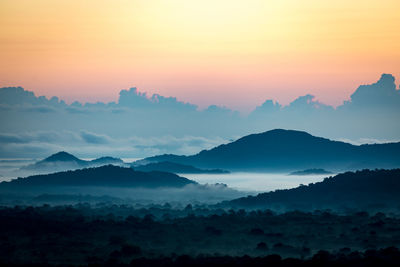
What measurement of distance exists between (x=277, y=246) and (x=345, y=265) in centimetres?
3578

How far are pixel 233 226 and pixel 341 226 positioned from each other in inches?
1237

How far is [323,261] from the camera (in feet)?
343

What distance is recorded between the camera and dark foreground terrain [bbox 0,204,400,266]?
4422 inches

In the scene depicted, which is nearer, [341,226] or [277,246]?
[277,246]

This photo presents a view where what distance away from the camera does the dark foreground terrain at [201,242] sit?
112312 mm

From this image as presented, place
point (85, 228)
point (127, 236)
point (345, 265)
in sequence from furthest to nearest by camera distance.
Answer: point (85, 228), point (127, 236), point (345, 265)

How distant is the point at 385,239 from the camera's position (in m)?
149

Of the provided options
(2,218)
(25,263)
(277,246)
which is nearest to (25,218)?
(2,218)

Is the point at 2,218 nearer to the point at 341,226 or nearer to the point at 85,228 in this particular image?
the point at 85,228

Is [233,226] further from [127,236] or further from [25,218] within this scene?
[25,218]

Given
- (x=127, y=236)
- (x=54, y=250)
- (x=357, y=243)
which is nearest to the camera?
(x=54, y=250)

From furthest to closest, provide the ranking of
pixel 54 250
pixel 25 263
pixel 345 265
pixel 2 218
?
pixel 2 218
pixel 54 250
pixel 25 263
pixel 345 265

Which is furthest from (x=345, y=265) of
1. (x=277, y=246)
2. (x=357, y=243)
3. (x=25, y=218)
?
(x=25, y=218)

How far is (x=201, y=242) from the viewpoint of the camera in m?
150
